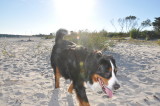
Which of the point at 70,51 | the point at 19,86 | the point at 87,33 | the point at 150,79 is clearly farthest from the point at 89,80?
the point at 87,33

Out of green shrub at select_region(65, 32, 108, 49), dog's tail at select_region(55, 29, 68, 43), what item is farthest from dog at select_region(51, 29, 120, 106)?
green shrub at select_region(65, 32, 108, 49)

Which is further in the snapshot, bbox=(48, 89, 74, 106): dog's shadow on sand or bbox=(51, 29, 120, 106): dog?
bbox=(48, 89, 74, 106): dog's shadow on sand

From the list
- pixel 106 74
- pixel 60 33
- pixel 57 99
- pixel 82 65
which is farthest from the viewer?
pixel 60 33

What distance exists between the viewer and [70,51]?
3406 millimetres

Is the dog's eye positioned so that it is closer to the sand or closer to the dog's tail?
the sand

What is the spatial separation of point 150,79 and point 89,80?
96.6 inches

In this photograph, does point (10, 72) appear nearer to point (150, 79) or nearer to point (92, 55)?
point (92, 55)

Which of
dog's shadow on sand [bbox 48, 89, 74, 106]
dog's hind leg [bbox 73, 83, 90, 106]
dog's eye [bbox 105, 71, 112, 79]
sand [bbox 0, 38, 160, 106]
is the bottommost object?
dog's shadow on sand [bbox 48, 89, 74, 106]

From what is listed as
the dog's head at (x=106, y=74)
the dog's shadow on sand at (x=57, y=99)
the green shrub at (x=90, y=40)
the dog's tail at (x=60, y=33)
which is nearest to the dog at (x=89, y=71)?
the dog's head at (x=106, y=74)

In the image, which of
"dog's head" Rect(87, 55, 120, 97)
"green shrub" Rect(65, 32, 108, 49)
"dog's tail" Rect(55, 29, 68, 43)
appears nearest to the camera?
"dog's head" Rect(87, 55, 120, 97)

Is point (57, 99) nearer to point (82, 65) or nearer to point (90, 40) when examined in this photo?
point (82, 65)

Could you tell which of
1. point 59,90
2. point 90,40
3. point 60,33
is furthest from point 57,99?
point 90,40

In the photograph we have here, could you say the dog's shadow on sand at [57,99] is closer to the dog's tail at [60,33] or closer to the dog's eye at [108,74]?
the dog's eye at [108,74]

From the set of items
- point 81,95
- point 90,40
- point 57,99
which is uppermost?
point 90,40
